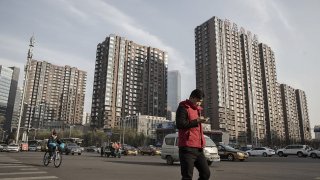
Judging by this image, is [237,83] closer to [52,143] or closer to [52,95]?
[52,95]

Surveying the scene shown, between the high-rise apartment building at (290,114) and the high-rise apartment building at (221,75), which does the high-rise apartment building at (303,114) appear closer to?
the high-rise apartment building at (290,114)

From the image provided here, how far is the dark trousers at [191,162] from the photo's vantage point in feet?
15.8

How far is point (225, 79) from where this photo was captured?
123750 millimetres

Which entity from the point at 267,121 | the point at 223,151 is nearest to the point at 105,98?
the point at 267,121

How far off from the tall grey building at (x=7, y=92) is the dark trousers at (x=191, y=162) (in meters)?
141

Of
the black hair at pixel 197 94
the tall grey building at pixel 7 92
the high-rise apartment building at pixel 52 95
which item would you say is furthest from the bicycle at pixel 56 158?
the high-rise apartment building at pixel 52 95

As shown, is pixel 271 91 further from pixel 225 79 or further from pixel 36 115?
pixel 36 115

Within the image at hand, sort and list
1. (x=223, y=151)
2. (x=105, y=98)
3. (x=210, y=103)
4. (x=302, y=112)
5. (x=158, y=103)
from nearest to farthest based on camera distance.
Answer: (x=223, y=151), (x=210, y=103), (x=105, y=98), (x=158, y=103), (x=302, y=112)

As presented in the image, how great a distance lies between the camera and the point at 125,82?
143000mm

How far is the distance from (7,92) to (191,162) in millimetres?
149697

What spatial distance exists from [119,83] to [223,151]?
116 m

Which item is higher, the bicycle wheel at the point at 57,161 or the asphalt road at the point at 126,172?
the bicycle wheel at the point at 57,161

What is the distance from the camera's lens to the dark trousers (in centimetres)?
482

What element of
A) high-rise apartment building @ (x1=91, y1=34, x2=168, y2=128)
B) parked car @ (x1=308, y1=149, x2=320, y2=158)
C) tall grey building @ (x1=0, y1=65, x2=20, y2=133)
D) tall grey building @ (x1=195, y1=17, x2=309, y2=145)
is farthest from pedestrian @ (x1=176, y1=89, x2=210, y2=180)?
tall grey building @ (x1=0, y1=65, x2=20, y2=133)
